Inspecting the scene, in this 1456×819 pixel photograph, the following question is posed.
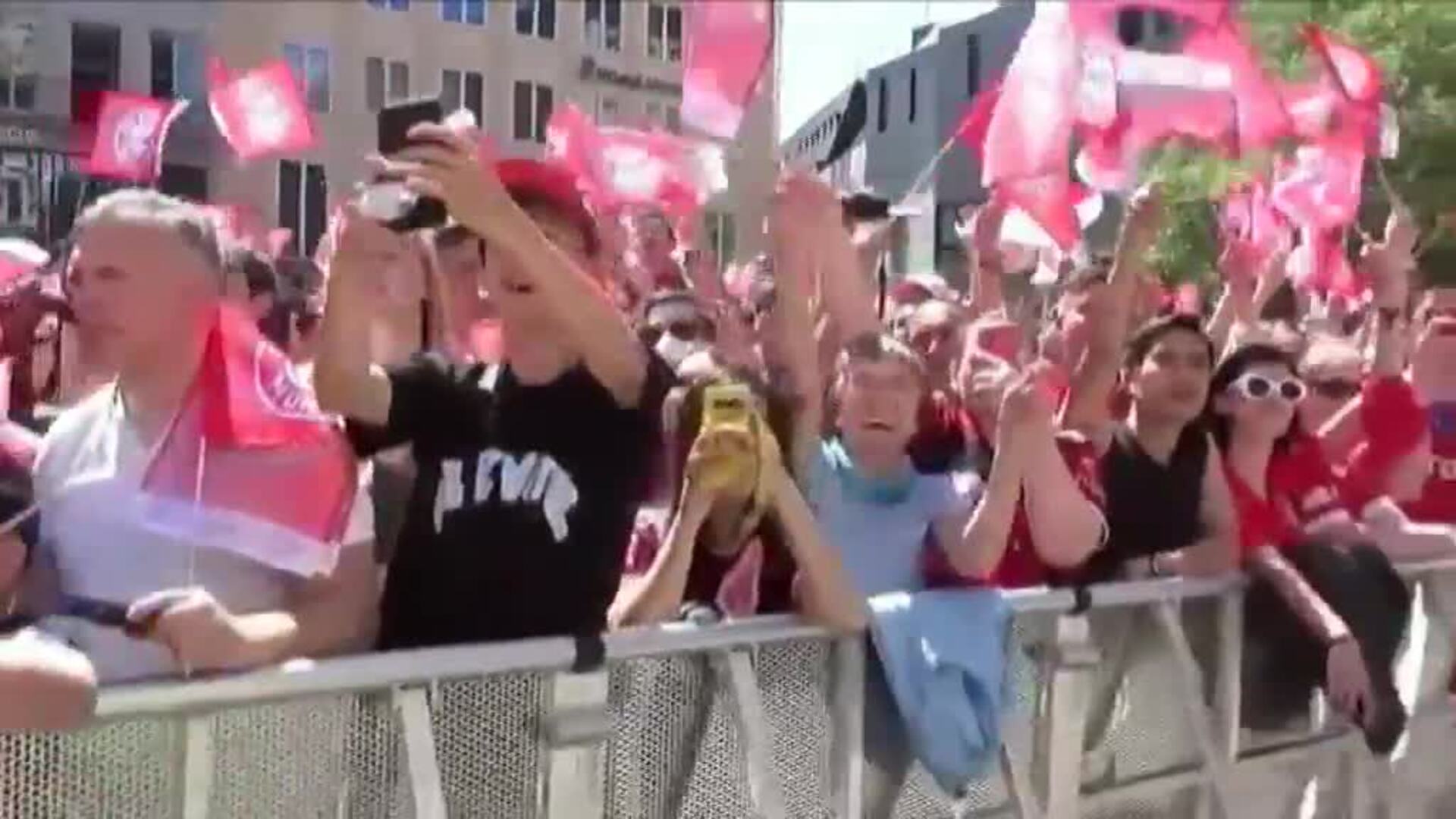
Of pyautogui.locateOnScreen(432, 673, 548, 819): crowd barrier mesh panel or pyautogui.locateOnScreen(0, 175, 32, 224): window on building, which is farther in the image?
pyautogui.locateOnScreen(0, 175, 32, 224): window on building

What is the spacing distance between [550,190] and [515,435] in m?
0.45

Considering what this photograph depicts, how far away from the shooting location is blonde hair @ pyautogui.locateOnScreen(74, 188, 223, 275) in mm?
3561

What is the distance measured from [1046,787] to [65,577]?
2044mm

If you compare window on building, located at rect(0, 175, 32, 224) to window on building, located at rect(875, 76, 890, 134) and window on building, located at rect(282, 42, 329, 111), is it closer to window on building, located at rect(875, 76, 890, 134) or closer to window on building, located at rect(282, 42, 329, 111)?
window on building, located at rect(282, 42, 329, 111)

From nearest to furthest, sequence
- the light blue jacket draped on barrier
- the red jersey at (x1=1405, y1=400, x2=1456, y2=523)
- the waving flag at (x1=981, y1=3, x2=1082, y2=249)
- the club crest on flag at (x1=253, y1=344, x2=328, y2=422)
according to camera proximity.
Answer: the club crest on flag at (x1=253, y1=344, x2=328, y2=422) < the light blue jacket draped on barrier < the red jersey at (x1=1405, y1=400, x2=1456, y2=523) < the waving flag at (x1=981, y1=3, x2=1082, y2=249)

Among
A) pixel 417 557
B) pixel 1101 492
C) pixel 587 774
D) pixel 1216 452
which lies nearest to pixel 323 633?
pixel 417 557

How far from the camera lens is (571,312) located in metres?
3.74

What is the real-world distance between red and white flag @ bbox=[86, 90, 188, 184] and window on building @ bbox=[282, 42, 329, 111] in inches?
1419

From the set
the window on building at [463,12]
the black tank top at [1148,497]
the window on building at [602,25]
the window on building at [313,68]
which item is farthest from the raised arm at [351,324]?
the window on building at [602,25]

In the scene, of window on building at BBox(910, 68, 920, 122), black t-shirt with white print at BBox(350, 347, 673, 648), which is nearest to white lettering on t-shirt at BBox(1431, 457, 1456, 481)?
black t-shirt with white print at BBox(350, 347, 673, 648)

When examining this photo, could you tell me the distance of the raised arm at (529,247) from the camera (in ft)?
11.6

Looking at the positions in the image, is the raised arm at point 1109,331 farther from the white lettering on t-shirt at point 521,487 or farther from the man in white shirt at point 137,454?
the man in white shirt at point 137,454

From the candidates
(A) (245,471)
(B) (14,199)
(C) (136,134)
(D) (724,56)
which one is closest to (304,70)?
(B) (14,199)

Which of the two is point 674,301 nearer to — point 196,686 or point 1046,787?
point 1046,787
